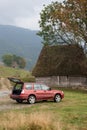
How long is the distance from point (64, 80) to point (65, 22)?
15169mm

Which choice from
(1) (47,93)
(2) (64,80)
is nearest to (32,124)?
(1) (47,93)

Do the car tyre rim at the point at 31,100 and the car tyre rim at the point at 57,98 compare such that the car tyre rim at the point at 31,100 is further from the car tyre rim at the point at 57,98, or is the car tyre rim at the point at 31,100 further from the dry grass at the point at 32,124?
the dry grass at the point at 32,124

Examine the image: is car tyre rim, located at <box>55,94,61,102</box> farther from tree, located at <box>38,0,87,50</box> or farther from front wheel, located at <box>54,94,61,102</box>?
tree, located at <box>38,0,87,50</box>

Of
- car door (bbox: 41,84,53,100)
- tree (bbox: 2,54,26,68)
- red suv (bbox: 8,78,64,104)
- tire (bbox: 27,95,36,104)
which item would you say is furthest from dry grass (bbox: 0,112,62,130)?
tree (bbox: 2,54,26,68)

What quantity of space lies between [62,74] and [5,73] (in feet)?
143

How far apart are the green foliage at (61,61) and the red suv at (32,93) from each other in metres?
27.5

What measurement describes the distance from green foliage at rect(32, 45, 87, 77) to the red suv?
27.5 metres

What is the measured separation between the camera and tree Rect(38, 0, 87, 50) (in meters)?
58.4

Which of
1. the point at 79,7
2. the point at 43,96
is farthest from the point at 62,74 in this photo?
the point at 43,96

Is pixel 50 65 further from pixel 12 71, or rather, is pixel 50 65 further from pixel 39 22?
pixel 12 71

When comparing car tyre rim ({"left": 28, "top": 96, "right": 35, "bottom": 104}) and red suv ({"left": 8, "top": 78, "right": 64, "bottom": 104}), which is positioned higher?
red suv ({"left": 8, "top": 78, "right": 64, "bottom": 104})

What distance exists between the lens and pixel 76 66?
69438 mm

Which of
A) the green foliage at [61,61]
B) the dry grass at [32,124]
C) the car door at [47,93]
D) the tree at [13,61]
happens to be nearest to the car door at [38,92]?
the car door at [47,93]

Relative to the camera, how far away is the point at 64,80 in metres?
70.9
